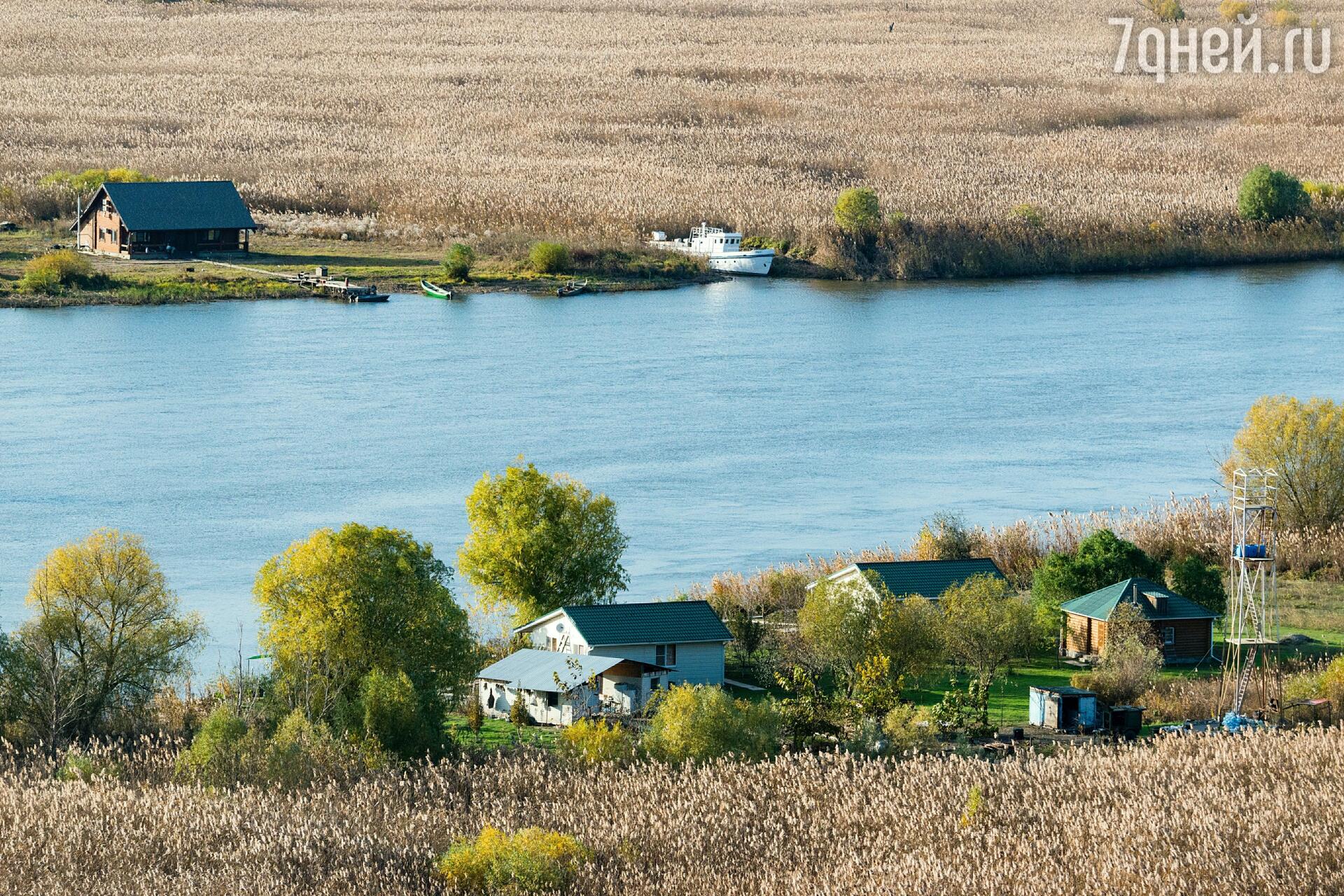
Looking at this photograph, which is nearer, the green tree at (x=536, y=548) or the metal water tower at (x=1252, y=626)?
the metal water tower at (x=1252, y=626)

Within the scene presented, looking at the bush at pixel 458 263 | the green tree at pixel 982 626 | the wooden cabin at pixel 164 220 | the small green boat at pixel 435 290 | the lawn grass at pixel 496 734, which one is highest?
the wooden cabin at pixel 164 220

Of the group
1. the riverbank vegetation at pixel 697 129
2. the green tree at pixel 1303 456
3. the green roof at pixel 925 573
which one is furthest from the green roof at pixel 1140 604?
the riverbank vegetation at pixel 697 129

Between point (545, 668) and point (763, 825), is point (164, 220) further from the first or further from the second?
point (763, 825)

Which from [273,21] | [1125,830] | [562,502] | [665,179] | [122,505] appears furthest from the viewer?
[273,21]

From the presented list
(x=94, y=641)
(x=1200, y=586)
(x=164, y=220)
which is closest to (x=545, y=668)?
(x=94, y=641)

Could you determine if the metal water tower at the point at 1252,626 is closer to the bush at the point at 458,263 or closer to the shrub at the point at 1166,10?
the bush at the point at 458,263

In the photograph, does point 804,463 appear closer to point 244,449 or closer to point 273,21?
point 244,449

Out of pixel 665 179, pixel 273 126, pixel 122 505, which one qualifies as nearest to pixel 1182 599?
pixel 122 505
